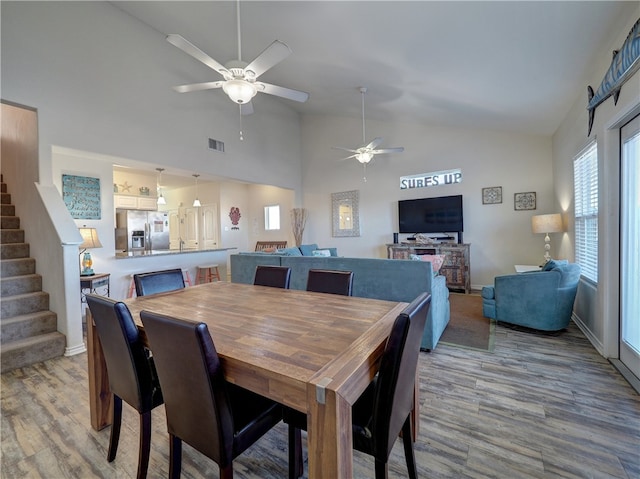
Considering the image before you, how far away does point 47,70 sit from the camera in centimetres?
327

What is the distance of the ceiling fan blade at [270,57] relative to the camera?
2145mm

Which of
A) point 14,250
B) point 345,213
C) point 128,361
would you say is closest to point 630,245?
point 128,361

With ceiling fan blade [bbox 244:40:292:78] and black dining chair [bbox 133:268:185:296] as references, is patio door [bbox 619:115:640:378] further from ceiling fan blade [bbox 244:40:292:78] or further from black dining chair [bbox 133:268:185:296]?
black dining chair [bbox 133:268:185:296]

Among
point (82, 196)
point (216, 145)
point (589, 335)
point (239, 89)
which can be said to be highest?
point (216, 145)

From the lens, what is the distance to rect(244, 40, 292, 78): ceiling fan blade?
2145mm

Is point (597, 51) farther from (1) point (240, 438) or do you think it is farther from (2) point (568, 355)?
(1) point (240, 438)

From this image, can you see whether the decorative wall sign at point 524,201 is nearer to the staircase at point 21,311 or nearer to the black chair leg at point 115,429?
the black chair leg at point 115,429

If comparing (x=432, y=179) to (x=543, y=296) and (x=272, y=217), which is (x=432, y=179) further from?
(x=272, y=217)

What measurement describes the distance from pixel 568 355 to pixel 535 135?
3.97 meters

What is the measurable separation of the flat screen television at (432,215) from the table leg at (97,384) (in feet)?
18.1

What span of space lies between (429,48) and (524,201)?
3.60 meters

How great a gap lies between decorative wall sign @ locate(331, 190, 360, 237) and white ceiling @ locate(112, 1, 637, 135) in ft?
7.41

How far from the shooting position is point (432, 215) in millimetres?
5844

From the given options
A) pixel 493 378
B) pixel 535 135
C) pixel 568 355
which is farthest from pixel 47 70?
pixel 535 135
